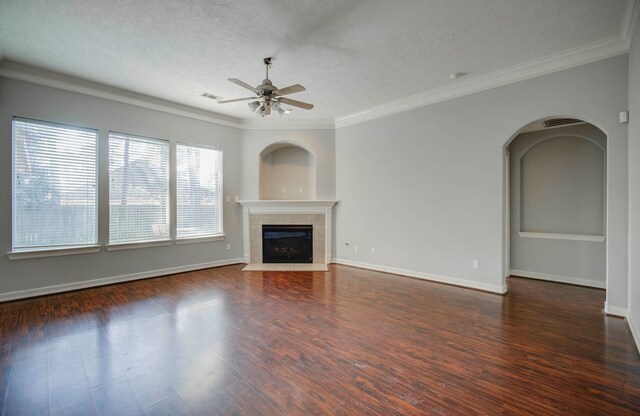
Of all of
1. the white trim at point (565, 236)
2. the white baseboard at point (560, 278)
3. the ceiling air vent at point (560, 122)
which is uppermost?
the ceiling air vent at point (560, 122)

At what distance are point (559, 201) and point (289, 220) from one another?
489 cm

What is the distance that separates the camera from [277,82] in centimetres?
429

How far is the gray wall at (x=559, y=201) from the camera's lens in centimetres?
446

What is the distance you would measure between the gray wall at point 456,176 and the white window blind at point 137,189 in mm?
3434

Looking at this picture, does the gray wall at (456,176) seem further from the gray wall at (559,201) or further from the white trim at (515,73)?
the gray wall at (559,201)

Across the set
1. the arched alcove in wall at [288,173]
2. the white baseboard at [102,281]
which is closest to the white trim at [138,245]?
the white baseboard at [102,281]

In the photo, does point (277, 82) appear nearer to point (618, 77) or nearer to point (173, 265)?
point (173, 265)

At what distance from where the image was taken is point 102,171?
4.43 metres

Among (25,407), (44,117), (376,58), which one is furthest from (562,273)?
(44,117)

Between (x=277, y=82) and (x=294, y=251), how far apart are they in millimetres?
3410

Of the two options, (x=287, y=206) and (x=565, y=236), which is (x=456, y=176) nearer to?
(x=565, y=236)

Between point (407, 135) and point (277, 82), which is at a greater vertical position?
point (277, 82)

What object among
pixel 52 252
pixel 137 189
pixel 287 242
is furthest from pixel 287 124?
pixel 52 252

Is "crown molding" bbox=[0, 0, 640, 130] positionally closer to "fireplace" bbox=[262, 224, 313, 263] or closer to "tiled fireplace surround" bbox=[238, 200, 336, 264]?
"tiled fireplace surround" bbox=[238, 200, 336, 264]
